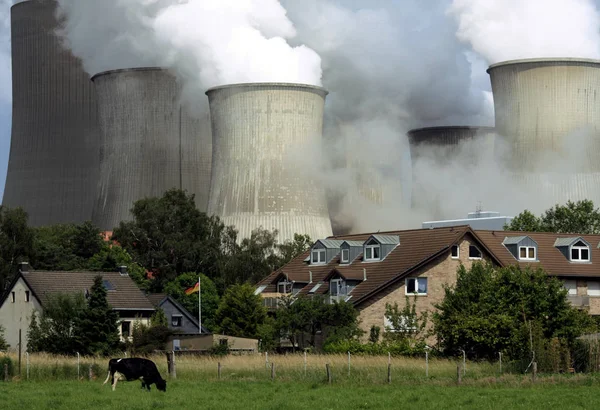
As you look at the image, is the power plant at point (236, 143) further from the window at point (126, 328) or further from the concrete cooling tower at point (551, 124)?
the window at point (126, 328)

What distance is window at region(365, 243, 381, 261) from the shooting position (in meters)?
34.2

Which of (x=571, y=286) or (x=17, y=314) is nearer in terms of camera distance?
(x=571, y=286)

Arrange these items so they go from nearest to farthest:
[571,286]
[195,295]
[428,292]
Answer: [428,292], [571,286], [195,295]

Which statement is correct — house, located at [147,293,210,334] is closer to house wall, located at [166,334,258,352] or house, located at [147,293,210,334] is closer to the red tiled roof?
house wall, located at [166,334,258,352]

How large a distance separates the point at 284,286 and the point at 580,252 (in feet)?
26.2

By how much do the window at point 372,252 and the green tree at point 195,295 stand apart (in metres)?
8.94

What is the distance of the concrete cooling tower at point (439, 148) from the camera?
194ft

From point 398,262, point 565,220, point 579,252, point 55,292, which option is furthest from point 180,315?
point 565,220

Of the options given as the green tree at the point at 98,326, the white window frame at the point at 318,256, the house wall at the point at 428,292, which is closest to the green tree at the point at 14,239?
the white window frame at the point at 318,256

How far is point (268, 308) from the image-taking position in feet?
117

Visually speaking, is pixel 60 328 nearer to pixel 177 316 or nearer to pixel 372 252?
pixel 177 316

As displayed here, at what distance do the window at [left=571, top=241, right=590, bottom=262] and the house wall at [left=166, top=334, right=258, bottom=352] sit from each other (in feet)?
29.5

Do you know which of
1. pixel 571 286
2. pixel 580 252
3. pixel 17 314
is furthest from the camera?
pixel 17 314

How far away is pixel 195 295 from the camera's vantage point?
45.4 meters
